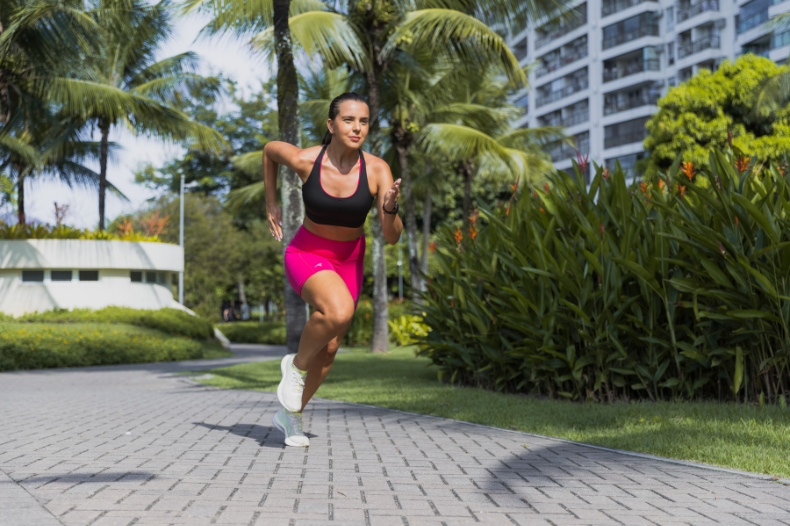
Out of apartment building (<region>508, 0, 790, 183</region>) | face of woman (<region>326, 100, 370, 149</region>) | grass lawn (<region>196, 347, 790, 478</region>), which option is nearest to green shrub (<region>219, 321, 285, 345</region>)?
grass lawn (<region>196, 347, 790, 478</region>)

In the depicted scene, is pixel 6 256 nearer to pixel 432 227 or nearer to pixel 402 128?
pixel 402 128

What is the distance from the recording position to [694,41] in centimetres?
4375

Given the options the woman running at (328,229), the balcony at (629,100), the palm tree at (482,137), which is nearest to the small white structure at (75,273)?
the palm tree at (482,137)

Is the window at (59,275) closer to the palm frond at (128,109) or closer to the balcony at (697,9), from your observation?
the palm frond at (128,109)

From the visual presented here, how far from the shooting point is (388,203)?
4.03m

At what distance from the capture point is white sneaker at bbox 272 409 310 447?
4598 mm

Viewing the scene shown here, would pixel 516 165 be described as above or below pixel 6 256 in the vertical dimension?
above

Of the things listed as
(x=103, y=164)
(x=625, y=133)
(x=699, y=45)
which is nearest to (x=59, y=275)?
(x=103, y=164)

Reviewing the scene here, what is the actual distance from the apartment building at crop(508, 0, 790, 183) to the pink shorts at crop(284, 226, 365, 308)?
39.1 m

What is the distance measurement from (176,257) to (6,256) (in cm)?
491

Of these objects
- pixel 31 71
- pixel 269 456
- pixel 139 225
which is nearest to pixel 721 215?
pixel 269 456

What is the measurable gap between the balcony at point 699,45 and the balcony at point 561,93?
7.67 m

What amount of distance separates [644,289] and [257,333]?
78.0 ft

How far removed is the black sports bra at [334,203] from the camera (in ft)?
14.6
